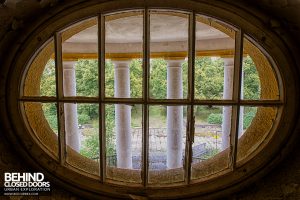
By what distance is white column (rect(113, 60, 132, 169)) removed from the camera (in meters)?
4.79

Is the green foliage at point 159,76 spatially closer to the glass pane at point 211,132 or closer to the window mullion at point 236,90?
the glass pane at point 211,132

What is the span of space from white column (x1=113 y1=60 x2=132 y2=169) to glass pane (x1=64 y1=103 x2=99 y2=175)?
43cm

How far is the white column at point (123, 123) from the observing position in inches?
189

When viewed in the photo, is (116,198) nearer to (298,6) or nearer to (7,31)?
(7,31)

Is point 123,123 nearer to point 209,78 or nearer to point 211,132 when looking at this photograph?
point 209,78

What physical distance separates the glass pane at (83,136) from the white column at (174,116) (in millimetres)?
1242

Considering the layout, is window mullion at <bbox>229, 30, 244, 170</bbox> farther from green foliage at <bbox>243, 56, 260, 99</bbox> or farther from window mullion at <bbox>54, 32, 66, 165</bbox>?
green foliage at <bbox>243, 56, 260, 99</bbox>

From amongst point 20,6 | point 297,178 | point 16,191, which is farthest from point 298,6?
point 16,191

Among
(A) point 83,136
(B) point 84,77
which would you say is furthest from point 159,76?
(A) point 83,136

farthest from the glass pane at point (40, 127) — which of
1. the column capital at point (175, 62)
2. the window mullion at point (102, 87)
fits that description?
the column capital at point (175, 62)

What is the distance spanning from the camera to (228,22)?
1237 millimetres

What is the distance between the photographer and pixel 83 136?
7367 mm

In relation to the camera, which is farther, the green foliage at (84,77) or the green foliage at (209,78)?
the green foliage at (84,77)

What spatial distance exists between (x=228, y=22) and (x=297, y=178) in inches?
29.9
